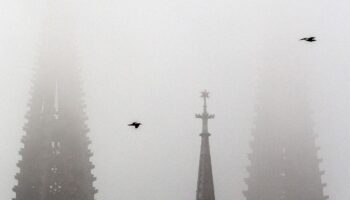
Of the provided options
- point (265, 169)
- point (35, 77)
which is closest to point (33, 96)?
point (35, 77)

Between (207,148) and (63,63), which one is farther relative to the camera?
(63,63)

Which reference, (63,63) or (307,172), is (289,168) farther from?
(63,63)

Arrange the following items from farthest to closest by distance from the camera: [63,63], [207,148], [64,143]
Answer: [63,63], [64,143], [207,148]

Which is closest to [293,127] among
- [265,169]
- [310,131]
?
[310,131]

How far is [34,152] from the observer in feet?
158

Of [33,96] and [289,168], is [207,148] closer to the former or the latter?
[289,168]

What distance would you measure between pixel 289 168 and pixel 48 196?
18.8 metres

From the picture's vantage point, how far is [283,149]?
176 ft

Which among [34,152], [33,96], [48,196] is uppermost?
[33,96]

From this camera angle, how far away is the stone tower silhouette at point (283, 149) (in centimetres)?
5109

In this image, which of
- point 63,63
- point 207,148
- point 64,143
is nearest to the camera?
point 207,148

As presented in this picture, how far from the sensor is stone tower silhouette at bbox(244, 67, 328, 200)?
5109 centimetres

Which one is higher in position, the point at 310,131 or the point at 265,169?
the point at 310,131

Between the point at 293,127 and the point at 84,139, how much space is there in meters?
17.2
